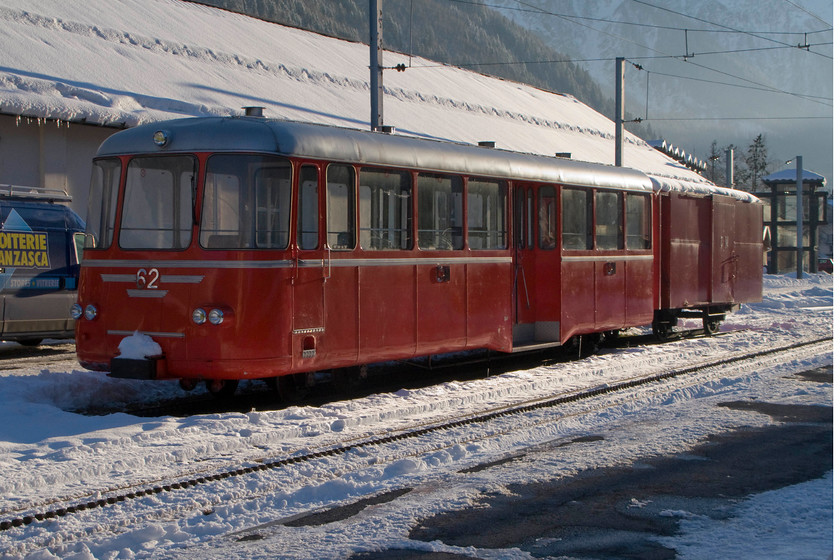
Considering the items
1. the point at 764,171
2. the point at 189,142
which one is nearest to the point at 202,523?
the point at 189,142

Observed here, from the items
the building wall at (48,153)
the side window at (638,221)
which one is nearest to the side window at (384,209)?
the side window at (638,221)

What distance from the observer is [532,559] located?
557 cm

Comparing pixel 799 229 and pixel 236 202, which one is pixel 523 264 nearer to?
pixel 236 202

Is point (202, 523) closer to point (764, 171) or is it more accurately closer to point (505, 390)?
point (505, 390)

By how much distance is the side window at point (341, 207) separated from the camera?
1038cm

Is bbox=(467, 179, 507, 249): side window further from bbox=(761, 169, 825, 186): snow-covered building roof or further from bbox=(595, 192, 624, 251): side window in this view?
bbox=(761, 169, 825, 186): snow-covered building roof

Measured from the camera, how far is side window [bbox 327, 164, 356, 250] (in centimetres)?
1038

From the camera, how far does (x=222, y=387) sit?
1059 cm

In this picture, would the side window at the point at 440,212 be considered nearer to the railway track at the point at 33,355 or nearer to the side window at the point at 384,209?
the side window at the point at 384,209

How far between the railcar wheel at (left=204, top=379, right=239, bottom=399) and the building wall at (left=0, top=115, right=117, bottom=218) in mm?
9792

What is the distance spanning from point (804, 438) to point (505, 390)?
12.6ft

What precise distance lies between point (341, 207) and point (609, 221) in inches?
248

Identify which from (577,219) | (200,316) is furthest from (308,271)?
(577,219)

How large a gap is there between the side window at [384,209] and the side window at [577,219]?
12.1 feet
